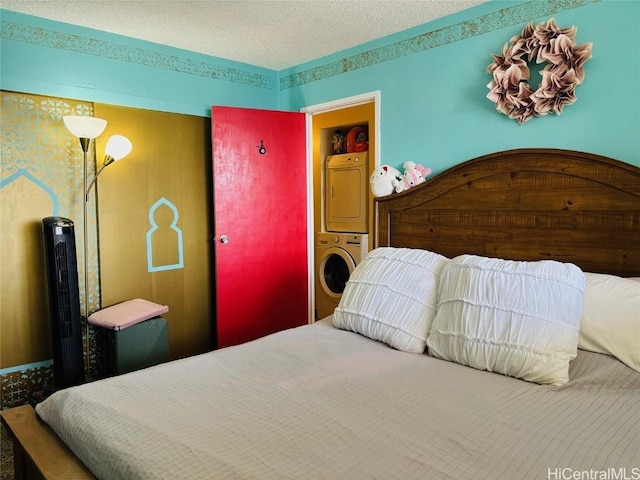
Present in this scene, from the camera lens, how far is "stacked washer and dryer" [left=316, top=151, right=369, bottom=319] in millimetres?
3850

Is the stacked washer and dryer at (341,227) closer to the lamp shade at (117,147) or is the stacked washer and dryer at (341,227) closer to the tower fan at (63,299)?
the lamp shade at (117,147)

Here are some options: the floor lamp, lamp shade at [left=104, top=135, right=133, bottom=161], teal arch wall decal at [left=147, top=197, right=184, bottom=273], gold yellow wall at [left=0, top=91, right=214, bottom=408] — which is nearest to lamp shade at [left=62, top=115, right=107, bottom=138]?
the floor lamp

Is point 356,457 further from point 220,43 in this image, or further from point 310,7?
point 220,43

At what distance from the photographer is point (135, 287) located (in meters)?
3.38

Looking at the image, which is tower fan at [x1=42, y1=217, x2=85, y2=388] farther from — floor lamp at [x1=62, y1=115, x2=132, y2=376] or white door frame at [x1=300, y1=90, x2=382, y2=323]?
white door frame at [x1=300, y1=90, x2=382, y2=323]

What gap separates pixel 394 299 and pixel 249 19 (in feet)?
6.46

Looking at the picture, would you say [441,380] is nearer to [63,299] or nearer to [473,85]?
[473,85]

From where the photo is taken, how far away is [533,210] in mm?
2439

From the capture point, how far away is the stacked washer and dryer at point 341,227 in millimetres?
3850

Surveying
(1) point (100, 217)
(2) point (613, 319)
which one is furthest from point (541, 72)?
(1) point (100, 217)

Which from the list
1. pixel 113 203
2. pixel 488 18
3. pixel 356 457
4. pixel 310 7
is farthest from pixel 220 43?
pixel 356 457

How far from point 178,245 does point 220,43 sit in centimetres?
151

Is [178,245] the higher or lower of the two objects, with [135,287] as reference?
higher

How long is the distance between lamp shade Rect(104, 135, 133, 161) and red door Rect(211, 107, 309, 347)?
2.23 feet
